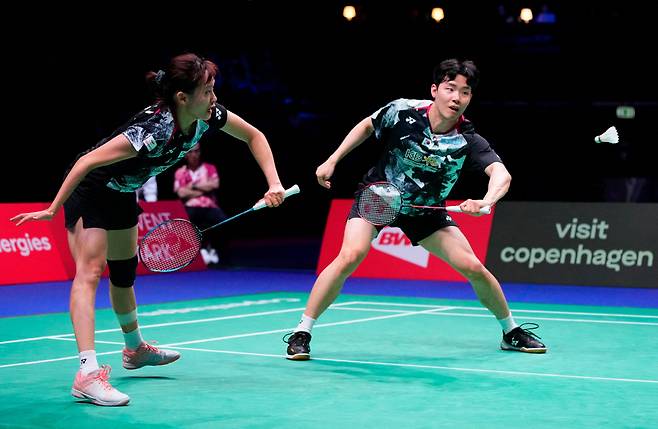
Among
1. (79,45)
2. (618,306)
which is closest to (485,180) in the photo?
(79,45)

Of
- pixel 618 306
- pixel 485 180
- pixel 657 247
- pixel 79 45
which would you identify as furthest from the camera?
pixel 485 180

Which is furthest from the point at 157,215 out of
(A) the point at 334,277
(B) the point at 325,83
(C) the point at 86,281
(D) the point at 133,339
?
(B) the point at 325,83

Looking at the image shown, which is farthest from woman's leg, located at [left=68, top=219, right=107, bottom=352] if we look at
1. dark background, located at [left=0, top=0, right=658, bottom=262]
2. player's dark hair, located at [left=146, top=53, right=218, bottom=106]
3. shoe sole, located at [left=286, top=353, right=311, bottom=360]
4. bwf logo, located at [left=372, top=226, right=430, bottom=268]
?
dark background, located at [left=0, top=0, right=658, bottom=262]

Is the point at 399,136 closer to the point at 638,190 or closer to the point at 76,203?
the point at 76,203

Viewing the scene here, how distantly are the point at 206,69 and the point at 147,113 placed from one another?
35cm

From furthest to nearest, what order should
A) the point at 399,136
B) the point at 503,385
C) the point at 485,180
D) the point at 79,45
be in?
the point at 485,180 < the point at 79,45 < the point at 399,136 < the point at 503,385

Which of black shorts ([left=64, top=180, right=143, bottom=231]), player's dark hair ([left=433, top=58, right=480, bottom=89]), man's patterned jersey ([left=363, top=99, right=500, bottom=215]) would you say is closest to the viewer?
black shorts ([left=64, top=180, right=143, bottom=231])

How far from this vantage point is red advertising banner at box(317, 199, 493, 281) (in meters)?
11.9

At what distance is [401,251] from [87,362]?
7.43 m

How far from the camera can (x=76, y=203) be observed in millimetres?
5566

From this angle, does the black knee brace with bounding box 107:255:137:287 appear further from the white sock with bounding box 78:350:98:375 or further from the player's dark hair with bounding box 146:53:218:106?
the player's dark hair with bounding box 146:53:218:106

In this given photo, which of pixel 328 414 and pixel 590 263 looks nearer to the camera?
pixel 328 414

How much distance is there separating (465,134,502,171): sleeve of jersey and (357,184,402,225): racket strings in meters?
0.52

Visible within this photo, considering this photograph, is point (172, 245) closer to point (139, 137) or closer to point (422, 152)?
point (139, 137)
